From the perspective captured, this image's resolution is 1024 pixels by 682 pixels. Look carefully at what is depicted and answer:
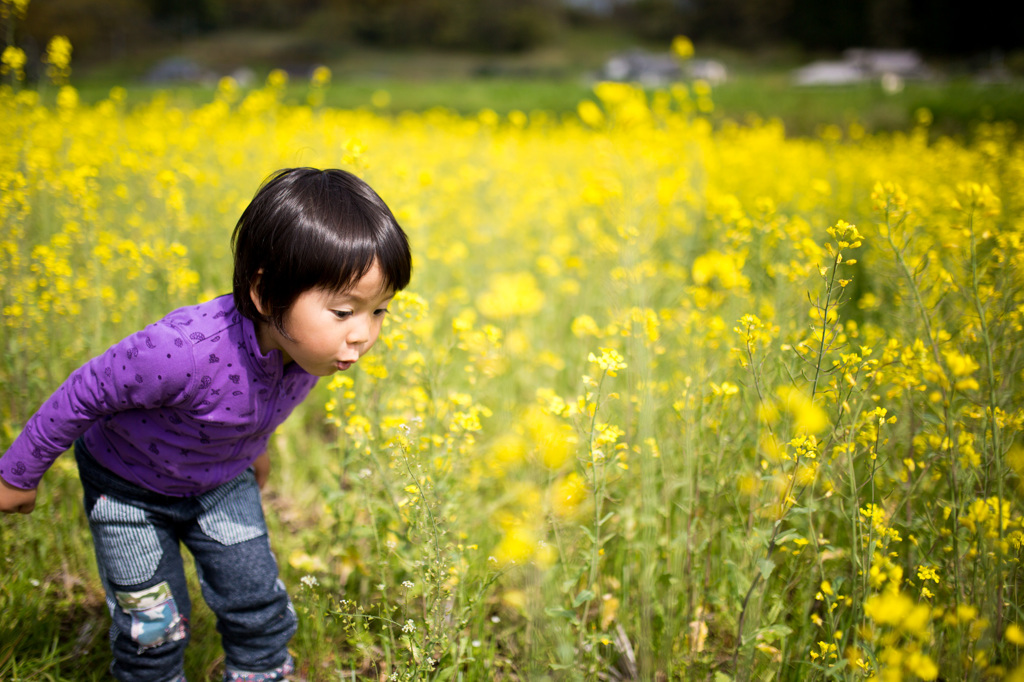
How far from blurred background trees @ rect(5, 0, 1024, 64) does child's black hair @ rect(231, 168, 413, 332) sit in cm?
3561

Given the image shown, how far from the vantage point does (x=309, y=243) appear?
1.20 meters

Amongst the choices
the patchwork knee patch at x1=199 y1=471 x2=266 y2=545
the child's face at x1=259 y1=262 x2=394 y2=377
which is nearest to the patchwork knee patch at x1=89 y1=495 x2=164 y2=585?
the patchwork knee patch at x1=199 y1=471 x2=266 y2=545

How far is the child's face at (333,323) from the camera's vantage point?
1.25 m

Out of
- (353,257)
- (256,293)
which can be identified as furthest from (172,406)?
(353,257)

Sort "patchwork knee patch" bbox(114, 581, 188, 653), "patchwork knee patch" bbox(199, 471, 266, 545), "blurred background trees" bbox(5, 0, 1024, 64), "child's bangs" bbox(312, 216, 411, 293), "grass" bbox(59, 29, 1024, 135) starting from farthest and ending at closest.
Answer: "blurred background trees" bbox(5, 0, 1024, 64) → "grass" bbox(59, 29, 1024, 135) → "patchwork knee patch" bbox(199, 471, 266, 545) → "patchwork knee patch" bbox(114, 581, 188, 653) → "child's bangs" bbox(312, 216, 411, 293)

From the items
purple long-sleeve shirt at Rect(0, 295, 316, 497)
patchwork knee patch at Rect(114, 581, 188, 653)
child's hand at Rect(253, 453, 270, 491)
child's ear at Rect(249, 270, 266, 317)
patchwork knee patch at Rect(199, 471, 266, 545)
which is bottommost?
patchwork knee patch at Rect(114, 581, 188, 653)

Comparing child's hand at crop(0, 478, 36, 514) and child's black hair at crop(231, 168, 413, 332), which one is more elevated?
child's black hair at crop(231, 168, 413, 332)

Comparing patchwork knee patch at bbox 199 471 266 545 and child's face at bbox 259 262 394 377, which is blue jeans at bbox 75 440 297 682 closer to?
patchwork knee patch at bbox 199 471 266 545

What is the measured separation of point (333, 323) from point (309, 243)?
0.17m

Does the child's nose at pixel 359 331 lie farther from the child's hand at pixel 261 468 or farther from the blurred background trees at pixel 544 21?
the blurred background trees at pixel 544 21

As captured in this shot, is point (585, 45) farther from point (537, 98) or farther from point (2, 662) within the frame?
point (2, 662)

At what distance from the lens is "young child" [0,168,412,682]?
123cm

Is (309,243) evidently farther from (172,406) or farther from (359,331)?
(172,406)

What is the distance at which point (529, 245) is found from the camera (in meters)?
4.31
